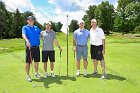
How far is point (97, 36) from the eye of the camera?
12.5 metres

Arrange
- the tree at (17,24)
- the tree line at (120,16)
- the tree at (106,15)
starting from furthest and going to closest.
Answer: the tree at (17,24) < the tree at (106,15) < the tree line at (120,16)

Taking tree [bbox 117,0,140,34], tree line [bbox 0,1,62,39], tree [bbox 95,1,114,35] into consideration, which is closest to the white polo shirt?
tree [bbox 117,0,140,34]

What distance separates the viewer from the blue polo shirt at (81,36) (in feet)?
41.6

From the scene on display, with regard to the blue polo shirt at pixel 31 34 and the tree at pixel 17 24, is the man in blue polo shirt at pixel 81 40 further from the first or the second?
the tree at pixel 17 24

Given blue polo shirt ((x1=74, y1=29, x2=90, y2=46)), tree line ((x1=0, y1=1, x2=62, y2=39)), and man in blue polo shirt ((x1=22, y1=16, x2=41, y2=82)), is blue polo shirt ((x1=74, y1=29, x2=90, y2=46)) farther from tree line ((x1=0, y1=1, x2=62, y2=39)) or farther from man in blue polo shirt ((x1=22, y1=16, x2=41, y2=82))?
tree line ((x1=0, y1=1, x2=62, y2=39))

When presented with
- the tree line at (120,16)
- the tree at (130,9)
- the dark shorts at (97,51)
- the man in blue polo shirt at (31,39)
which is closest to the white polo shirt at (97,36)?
the dark shorts at (97,51)

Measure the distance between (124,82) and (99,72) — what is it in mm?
2208

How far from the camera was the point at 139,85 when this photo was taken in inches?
434

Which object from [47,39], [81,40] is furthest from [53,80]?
[81,40]

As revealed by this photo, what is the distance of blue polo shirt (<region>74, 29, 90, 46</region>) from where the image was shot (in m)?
12.7

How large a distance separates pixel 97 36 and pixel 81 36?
621mm

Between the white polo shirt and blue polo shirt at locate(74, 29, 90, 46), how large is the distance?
0.20 m

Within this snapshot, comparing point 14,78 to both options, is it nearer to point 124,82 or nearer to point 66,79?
point 66,79

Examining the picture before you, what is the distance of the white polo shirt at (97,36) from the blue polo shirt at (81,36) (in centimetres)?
20
